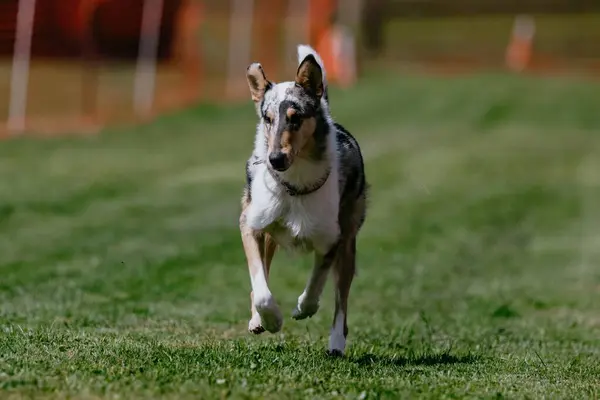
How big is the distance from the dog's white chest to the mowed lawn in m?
0.86

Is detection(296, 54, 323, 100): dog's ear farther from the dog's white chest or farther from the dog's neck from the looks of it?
the dog's white chest

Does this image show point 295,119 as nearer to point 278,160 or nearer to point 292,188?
point 278,160

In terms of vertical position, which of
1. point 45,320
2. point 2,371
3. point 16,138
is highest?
point 2,371

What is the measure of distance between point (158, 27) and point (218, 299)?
81.4 ft

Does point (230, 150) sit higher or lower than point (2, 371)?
lower

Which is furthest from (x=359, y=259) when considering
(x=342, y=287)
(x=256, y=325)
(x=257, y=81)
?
(x=257, y=81)

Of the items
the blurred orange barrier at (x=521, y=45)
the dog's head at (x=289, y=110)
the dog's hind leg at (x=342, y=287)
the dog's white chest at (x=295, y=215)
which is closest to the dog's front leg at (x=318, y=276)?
the dog's white chest at (x=295, y=215)

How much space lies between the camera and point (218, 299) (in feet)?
43.4

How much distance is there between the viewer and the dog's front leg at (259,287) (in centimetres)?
821

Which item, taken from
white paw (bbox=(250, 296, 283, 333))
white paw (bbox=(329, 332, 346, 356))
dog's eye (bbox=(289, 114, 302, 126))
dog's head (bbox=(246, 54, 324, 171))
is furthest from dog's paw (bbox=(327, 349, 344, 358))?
dog's eye (bbox=(289, 114, 302, 126))

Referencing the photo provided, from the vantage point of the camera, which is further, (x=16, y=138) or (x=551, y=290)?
(x=16, y=138)

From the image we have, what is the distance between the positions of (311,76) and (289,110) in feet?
1.30

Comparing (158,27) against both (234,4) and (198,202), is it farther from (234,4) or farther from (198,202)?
(198,202)

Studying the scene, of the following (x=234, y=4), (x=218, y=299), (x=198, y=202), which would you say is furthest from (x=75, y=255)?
(x=234, y=4)
